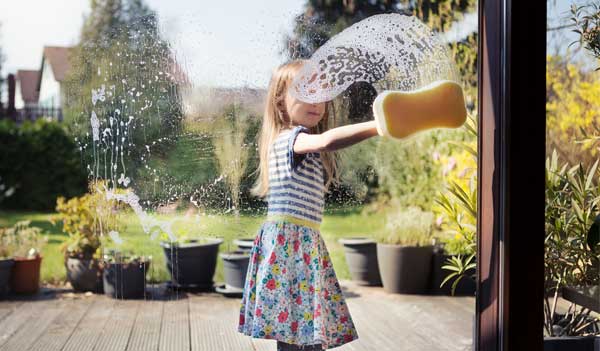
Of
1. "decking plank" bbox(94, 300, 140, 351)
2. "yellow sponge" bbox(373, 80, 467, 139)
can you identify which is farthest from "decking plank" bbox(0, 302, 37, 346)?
"yellow sponge" bbox(373, 80, 467, 139)

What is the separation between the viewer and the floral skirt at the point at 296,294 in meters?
2.10

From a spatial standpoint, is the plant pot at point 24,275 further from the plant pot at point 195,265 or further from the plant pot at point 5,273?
the plant pot at point 195,265

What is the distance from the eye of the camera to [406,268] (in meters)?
3.95

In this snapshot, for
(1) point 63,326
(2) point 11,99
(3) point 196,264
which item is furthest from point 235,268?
(2) point 11,99

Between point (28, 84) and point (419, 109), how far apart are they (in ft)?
9.45

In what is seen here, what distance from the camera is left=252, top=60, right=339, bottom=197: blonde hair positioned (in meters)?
2.24

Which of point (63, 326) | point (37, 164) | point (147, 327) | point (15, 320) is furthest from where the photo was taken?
point (37, 164)

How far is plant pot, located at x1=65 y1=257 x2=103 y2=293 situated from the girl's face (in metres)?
2.10

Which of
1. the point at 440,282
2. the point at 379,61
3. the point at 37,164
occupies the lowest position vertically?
the point at 440,282

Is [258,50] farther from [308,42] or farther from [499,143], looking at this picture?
[499,143]

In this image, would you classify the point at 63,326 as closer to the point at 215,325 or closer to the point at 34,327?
the point at 34,327

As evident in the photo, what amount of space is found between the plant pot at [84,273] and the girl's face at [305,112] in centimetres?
210

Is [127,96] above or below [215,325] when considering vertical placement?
above

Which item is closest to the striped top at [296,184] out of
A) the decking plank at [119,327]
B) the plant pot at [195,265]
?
the decking plank at [119,327]
